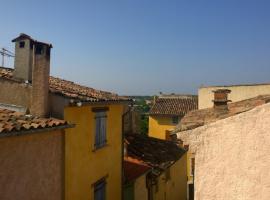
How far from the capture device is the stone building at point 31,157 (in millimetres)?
7727

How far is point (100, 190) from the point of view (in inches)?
495

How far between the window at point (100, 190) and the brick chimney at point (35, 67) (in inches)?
144

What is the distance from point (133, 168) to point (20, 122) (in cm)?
824

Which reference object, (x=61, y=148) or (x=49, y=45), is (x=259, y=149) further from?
(x=49, y=45)

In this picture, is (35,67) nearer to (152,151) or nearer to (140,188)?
(140,188)

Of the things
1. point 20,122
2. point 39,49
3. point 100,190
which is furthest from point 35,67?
point 100,190

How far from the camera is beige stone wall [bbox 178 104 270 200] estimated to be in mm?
4828

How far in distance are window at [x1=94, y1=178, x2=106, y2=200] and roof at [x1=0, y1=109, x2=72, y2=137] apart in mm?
3466

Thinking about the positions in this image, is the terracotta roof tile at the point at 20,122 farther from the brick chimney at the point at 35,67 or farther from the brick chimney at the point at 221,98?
the brick chimney at the point at 221,98

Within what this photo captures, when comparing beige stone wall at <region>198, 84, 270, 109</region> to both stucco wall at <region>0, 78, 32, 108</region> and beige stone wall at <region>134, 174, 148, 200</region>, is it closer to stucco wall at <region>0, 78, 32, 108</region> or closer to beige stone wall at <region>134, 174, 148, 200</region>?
beige stone wall at <region>134, 174, 148, 200</region>

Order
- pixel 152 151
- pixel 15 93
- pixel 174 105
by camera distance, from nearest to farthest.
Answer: pixel 15 93 < pixel 152 151 < pixel 174 105

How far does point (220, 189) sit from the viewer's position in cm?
507

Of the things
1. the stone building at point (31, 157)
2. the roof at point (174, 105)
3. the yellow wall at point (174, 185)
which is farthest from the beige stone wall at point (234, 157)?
the roof at point (174, 105)

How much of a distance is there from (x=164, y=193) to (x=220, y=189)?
14199mm
